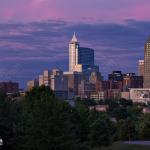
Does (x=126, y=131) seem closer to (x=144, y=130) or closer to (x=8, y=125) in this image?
(x=144, y=130)

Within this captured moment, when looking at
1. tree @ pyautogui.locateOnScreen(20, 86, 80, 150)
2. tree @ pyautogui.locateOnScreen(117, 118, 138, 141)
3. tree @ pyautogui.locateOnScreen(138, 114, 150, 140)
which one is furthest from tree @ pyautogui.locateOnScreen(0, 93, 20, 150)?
tree @ pyautogui.locateOnScreen(117, 118, 138, 141)

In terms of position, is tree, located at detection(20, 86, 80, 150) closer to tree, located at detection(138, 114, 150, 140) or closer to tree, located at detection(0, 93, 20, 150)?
tree, located at detection(0, 93, 20, 150)

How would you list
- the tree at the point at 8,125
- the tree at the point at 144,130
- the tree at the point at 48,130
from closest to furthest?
the tree at the point at 48,130 → the tree at the point at 8,125 → the tree at the point at 144,130

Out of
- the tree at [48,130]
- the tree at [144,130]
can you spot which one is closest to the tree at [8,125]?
the tree at [48,130]

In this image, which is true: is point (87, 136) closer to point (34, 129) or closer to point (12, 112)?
point (12, 112)

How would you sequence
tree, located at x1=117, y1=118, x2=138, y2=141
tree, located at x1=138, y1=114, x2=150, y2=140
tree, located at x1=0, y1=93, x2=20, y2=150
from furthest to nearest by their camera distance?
tree, located at x1=117, y1=118, x2=138, y2=141, tree, located at x1=138, y1=114, x2=150, y2=140, tree, located at x1=0, y1=93, x2=20, y2=150

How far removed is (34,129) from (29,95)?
1357 inches

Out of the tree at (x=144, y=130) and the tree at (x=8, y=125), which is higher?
the tree at (x=8, y=125)

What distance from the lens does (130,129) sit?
85.7m

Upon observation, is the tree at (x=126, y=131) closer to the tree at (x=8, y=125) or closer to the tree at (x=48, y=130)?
the tree at (x=8, y=125)

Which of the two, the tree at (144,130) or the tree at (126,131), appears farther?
the tree at (126,131)

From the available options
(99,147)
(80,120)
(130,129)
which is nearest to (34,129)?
(99,147)

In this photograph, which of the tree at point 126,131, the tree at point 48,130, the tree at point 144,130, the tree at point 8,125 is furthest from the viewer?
the tree at point 126,131

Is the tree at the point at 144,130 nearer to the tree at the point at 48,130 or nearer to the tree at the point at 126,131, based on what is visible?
the tree at the point at 126,131
